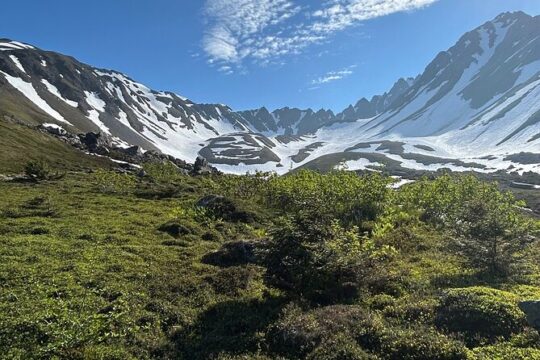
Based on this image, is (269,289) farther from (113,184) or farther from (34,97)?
(34,97)

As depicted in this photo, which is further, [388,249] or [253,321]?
[388,249]

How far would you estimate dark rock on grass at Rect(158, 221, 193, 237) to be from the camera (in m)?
30.6

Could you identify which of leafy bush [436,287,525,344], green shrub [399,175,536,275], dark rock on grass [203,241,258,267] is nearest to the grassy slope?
dark rock on grass [203,241,258,267]

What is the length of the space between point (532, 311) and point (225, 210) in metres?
26.8

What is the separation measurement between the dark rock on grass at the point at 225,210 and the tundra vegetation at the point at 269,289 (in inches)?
156

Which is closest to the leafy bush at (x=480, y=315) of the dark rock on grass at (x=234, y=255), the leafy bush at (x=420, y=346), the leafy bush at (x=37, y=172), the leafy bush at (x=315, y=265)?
the leafy bush at (x=420, y=346)

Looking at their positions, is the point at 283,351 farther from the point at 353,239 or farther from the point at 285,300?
the point at 353,239

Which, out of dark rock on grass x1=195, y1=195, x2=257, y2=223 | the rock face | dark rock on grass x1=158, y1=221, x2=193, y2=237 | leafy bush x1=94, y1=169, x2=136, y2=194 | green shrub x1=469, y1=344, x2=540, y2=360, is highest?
the rock face

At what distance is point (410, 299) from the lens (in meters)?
17.1

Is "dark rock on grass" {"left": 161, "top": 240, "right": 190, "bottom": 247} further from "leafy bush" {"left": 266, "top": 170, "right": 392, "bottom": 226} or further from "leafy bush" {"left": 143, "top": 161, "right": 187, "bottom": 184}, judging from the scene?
"leafy bush" {"left": 143, "top": 161, "right": 187, "bottom": 184}

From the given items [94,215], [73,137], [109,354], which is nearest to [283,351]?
[109,354]

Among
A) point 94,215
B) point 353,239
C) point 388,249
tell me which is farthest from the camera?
point 94,215

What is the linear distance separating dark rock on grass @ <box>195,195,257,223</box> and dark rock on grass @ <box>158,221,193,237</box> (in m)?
5.93

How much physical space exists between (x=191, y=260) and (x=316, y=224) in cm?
783
